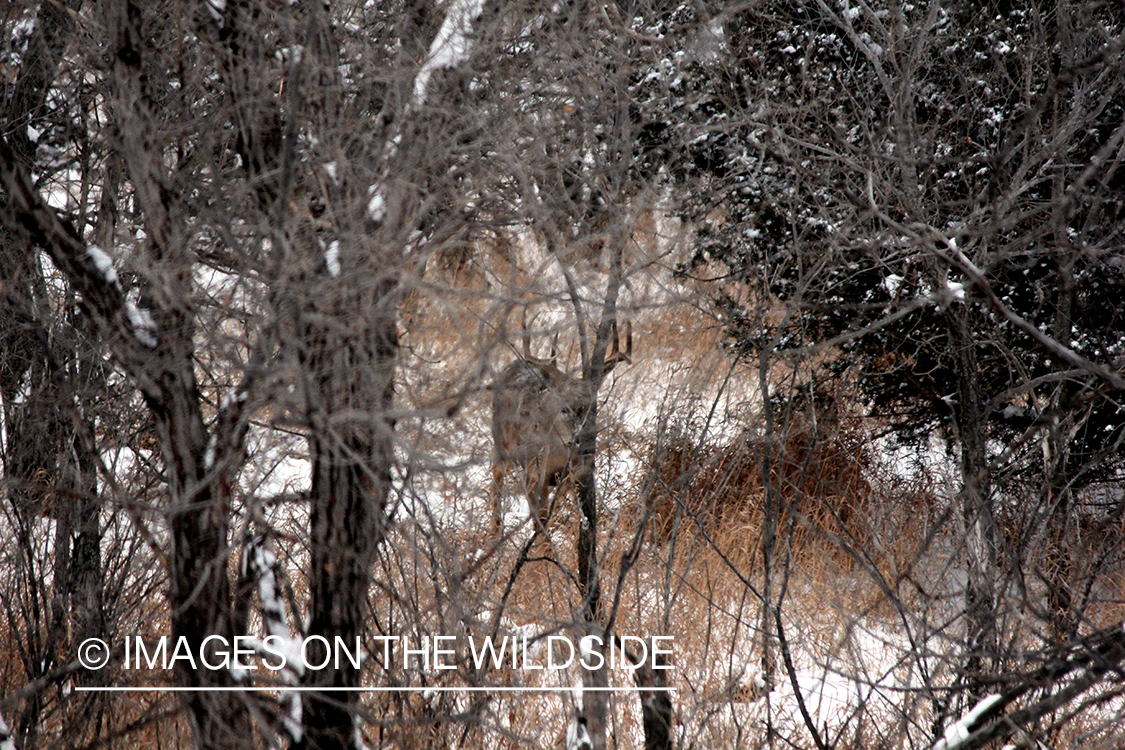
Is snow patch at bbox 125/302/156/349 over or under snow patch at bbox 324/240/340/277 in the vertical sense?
under

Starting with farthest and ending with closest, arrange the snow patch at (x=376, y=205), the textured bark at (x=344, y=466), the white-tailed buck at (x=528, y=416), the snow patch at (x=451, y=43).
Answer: the snow patch at (x=451, y=43) → the white-tailed buck at (x=528, y=416) → the snow patch at (x=376, y=205) → the textured bark at (x=344, y=466)

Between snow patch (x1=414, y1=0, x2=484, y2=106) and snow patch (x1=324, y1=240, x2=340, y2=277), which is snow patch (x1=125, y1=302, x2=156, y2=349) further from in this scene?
snow patch (x1=414, y1=0, x2=484, y2=106)

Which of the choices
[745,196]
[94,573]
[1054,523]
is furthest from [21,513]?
[1054,523]

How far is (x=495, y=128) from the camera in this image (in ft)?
10.4

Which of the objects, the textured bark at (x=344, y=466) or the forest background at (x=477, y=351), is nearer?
the textured bark at (x=344, y=466)

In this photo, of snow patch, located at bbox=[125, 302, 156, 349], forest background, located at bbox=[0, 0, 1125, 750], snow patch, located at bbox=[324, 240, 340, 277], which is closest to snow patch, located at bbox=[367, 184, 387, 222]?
forest background, located at bbox=[0, 0, 1125, 750]

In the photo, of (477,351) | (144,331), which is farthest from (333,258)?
(144,331)

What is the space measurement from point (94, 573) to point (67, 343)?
0.99 meters

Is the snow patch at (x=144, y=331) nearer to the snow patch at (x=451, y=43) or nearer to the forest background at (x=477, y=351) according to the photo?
the forest background at (x=477, y=351)

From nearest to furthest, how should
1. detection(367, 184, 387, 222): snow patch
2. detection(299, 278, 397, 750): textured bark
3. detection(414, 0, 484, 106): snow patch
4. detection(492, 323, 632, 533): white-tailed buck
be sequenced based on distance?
detection(299, 278, 397, 750): textured bark < detection(367, 184, 387, 222): snow patch < detection(492, 323, 632, 533): white-tailed buck < detection(414, 0, 484, 106): snow patch

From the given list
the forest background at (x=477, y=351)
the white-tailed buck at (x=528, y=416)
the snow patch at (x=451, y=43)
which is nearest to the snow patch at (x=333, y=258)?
the forest background at (x=477, y=351)

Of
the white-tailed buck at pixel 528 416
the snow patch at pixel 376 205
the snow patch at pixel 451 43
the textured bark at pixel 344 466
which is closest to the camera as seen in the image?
the textured bark at pixel 344 466

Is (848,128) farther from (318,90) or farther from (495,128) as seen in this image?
(318,90)

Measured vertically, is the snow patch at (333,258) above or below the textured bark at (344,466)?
above
